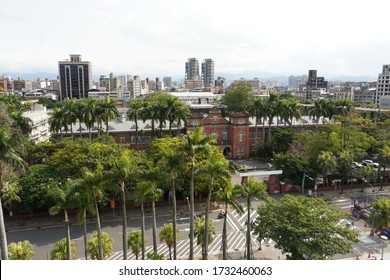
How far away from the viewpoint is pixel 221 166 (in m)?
20.7

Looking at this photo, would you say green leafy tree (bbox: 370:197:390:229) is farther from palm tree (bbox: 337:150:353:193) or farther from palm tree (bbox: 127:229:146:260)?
palm tree (bbox: 127:229:146:260)

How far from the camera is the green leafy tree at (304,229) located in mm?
21328

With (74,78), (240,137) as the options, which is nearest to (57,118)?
(240,137)

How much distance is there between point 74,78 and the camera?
17888 cm

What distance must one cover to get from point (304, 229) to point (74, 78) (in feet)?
588

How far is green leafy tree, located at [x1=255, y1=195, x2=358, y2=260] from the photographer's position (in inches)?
840

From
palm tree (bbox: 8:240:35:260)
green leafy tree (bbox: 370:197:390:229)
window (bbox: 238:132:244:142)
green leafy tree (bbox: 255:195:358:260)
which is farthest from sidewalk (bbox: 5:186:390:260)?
window (bbox: 238:132:244:142)

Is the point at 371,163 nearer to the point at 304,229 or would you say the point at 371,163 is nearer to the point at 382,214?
the point at 382,214

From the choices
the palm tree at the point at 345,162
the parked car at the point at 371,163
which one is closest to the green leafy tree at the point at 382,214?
the palm tree at the point at 345,162

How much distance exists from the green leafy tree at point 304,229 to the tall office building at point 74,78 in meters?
171

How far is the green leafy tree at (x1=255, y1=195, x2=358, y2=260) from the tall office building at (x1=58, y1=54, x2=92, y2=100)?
17137cm

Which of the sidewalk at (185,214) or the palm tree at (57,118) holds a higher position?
the palm tree at (57,118)

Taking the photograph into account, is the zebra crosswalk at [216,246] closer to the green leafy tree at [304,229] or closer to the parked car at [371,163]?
the green leafy tree at [304,229]

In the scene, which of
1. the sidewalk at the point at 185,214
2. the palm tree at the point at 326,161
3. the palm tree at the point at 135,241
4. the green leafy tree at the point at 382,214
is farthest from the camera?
the palm tree at the point at 326,161
